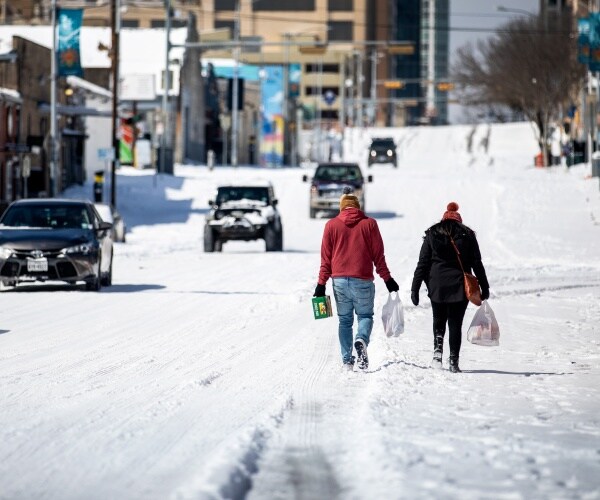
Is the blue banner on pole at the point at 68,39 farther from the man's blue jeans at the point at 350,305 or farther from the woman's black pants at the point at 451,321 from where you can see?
the man's blue jeans at the point at 350,305

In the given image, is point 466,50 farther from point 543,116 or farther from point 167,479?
point 167,479

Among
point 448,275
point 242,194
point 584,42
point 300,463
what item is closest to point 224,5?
point 584,42

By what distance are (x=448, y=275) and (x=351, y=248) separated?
37.2 inches

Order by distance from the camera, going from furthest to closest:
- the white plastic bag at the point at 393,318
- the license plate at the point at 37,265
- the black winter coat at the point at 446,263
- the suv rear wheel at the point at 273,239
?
the suv rear wheel at the point at 273,239 → the license plate at the point at 37,265 → the white plastic bag at the point at 393,318 → the black winter coat at the point at 446,263

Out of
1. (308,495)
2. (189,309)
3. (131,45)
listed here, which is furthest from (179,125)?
(308,495)

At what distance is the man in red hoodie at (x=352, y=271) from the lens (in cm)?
1359

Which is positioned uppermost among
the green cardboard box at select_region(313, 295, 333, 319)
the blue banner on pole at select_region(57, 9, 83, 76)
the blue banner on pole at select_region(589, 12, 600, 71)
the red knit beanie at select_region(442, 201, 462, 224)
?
the blue banner on pole at select_region(589, 12, 600, 71)

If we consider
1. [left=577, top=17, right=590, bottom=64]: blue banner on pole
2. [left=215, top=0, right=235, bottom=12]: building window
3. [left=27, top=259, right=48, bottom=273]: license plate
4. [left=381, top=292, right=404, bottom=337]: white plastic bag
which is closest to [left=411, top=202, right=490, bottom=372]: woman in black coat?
[left=381, top=292, right=404, bottom=337]: white plastic bag

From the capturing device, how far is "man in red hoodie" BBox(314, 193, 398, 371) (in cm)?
1359

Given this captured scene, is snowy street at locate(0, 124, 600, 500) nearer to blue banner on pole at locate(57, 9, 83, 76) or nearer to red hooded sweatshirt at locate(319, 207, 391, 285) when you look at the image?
red hooded sweatshirt at locate(319, 207, 391, 285)

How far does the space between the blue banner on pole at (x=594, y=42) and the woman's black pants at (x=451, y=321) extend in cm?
5075

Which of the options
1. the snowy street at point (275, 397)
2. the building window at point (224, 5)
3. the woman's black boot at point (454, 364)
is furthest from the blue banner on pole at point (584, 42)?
the building window at point (224, 5)

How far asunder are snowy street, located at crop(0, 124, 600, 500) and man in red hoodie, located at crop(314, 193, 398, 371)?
34 centimetres

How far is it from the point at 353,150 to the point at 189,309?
115821mm
